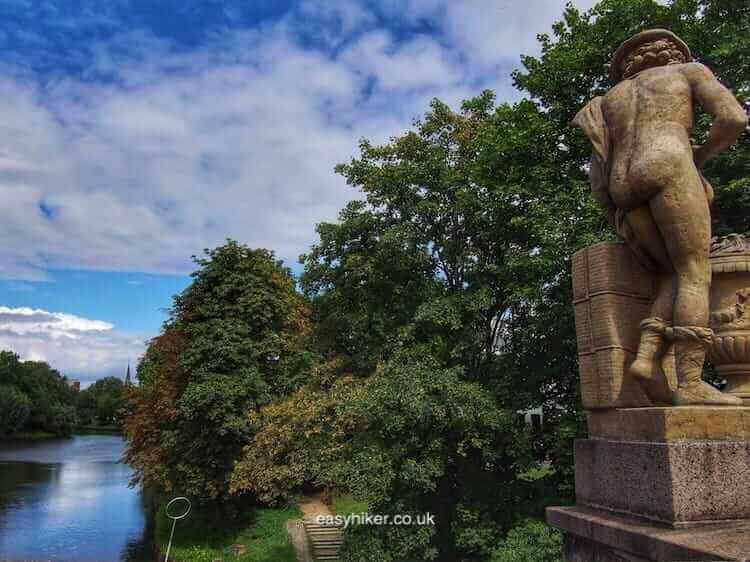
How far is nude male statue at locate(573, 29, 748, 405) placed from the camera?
4.00 meters

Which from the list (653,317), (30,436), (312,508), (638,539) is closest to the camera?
(638,539)

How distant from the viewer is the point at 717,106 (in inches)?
161

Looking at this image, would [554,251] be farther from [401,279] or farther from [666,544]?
[666,544]

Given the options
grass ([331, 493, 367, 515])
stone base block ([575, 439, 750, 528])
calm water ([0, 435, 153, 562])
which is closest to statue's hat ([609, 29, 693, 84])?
stone base block ([575, 439, 750, 528])

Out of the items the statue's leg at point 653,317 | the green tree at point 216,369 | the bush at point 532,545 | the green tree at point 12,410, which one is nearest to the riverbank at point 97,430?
the green tree at point 12,410

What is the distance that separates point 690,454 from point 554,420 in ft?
32.6

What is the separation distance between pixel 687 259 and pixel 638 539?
71.8 inches

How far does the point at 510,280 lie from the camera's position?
13312 millimetres

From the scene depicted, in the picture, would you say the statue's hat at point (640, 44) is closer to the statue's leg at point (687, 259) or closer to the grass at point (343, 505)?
the statue's leg at point (687, 259)

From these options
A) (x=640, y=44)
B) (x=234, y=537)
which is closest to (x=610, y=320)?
(x=640, y=44)

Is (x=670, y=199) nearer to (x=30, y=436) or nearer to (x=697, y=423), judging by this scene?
(x=697, y=423)

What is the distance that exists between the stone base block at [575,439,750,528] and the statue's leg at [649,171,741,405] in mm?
521

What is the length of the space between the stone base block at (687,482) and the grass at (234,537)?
16.4 m

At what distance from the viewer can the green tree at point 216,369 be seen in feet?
66.2
